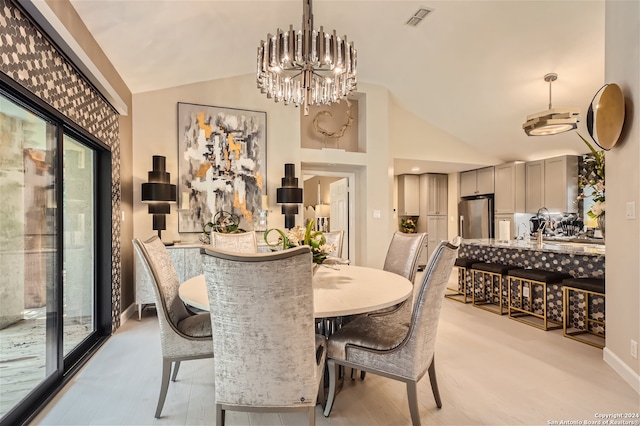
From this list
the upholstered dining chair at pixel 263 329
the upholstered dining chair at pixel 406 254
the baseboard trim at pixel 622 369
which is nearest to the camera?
the upholstered dining chair at pixel 263 329

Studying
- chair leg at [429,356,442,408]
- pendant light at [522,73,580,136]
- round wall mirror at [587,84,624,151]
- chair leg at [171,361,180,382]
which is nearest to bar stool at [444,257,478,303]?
pendant light at [522,73,580,136]

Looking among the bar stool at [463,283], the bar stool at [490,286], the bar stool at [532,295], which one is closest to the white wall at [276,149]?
the bar stool at [463,283]

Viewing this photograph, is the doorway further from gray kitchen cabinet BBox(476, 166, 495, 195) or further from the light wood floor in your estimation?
gray kitchen cabinet BBox(476, 166, 495, 195)

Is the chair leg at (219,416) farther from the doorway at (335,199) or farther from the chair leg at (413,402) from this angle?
the doorway at (335,199)

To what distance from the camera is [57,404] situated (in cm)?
207

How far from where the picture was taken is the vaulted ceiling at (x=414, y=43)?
9.76 ft

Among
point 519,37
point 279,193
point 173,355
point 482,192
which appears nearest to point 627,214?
point 519,37

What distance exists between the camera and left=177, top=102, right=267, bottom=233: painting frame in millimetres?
4359

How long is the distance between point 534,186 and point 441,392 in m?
5.08

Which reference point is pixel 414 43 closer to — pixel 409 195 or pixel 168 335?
pixel 409 195

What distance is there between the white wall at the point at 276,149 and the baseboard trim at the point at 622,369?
9.81 ft

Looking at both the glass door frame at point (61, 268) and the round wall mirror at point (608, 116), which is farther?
the round wall mirror at point (608, 116)

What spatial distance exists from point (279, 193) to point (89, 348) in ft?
8.47

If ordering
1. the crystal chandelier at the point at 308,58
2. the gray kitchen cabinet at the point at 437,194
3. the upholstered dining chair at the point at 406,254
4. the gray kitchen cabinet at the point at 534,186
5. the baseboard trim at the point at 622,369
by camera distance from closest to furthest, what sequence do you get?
the baseboard trim at the point at 622,369, the crystal chandelier at the point at 308,58, the upholstered dining chair at the point at 406,254, the gray kitchen cabinet at the point at 534,186, the gray kitchen cabinet at the point at 437,194
